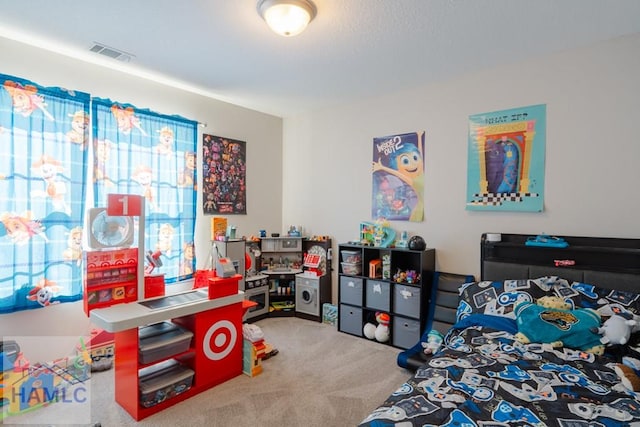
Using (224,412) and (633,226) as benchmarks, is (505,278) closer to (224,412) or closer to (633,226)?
(633,226)

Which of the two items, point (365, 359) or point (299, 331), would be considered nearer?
point (365, 359)

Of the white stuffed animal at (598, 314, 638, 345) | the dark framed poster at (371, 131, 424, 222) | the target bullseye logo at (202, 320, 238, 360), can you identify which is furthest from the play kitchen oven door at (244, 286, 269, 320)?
the white stuffed animal at (598, 314, 638, 345)

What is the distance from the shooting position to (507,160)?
2.91 m

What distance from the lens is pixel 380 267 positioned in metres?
3.54

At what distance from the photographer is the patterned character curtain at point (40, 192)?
2.47 m

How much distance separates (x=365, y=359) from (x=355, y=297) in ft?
2.40

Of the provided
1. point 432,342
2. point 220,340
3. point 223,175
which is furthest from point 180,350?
point 223,175

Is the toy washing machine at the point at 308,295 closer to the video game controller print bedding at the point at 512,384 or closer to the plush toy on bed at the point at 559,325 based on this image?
the video game controller print bedding at the point at 512,384

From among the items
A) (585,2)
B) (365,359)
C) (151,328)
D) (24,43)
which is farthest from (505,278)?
(24,43)

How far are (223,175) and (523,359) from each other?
3.43 metres

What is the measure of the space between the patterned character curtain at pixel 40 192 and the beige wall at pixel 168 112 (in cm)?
14

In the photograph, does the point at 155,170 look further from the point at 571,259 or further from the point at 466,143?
the point at 571,259

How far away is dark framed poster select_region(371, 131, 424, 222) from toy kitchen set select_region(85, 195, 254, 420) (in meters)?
1.91

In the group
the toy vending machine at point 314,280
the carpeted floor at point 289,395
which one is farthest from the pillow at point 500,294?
the toy vending machine at point 314,280
